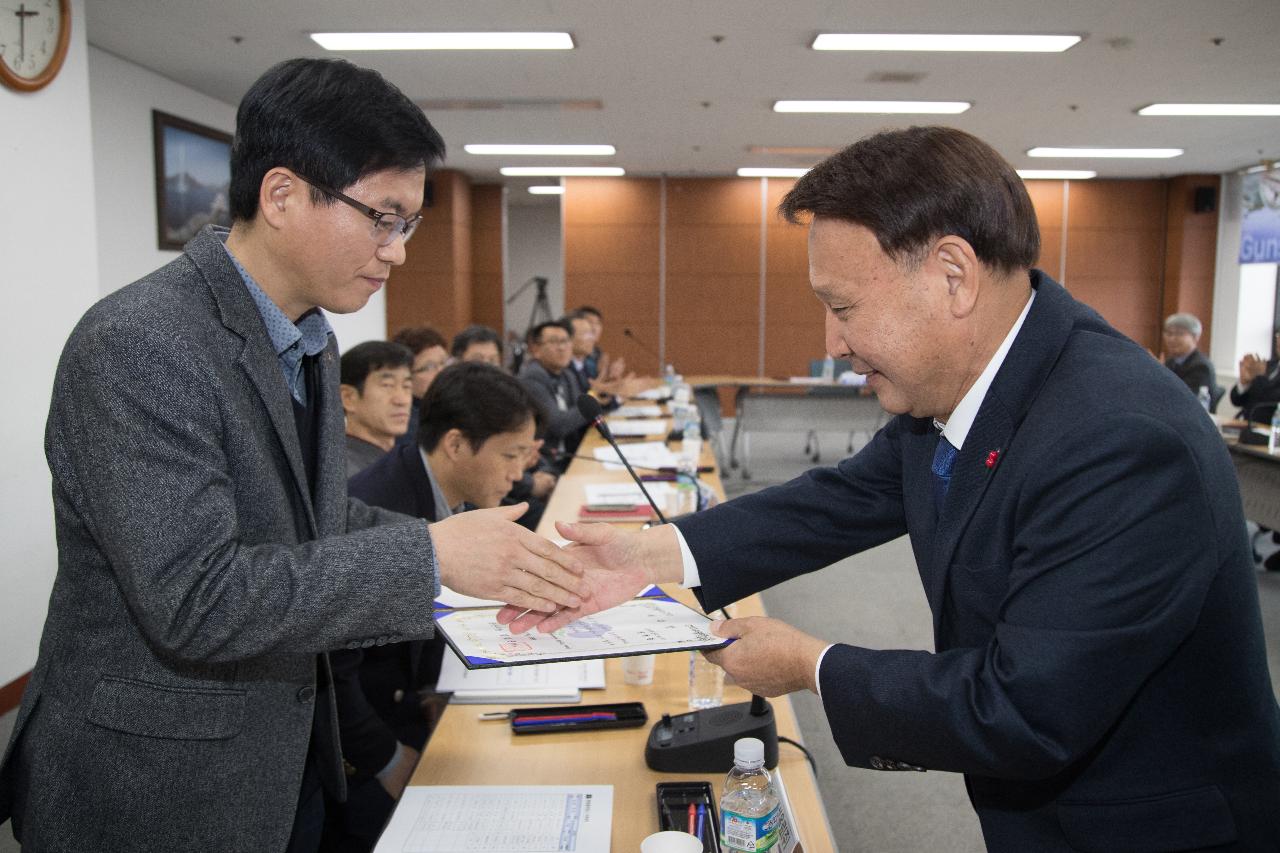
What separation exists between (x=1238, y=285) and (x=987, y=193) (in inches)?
516

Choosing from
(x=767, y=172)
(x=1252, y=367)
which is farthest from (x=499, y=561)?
(x=767, y=172)

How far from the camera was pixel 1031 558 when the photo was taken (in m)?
1.05

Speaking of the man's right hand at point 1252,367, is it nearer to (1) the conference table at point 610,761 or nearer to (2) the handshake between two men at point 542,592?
(1) the conference table at point 610,761

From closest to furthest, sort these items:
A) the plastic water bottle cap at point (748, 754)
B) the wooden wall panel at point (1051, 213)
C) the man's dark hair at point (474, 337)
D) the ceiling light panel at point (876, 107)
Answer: the plastic water bottle cap at point (748, 754), the man's dark hair at point (474, 337), the ceiling light panel at point (876, 107), the wooden wall panel at point (1051, 213)

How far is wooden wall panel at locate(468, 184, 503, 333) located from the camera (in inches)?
539

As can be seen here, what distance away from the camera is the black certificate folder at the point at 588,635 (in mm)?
1280

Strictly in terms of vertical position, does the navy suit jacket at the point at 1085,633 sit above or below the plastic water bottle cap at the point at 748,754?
above

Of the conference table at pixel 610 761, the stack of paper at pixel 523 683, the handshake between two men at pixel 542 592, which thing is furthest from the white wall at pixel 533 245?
the handshake between two men at pixel 542 592

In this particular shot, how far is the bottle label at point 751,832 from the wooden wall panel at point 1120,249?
42.1 feet

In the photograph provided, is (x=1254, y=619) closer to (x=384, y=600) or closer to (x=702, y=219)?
(x=384, y=600)

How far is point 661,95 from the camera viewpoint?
25.7 ft

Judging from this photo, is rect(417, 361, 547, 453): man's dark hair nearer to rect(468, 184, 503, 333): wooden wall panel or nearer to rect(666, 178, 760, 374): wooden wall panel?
rect(666, 178, 760, 374): wooden wall panel

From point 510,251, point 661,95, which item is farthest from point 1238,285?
point 510,251

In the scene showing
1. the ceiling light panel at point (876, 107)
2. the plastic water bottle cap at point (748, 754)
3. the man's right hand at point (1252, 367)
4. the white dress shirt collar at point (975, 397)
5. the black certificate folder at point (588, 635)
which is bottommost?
the plastic water bottle cap at point (748, 754)
